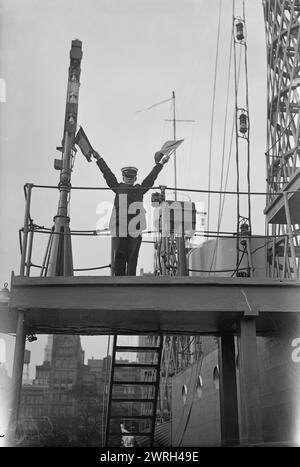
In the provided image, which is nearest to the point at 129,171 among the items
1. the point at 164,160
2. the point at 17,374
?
the point at 164,160

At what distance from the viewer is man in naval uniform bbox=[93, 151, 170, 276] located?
6555 mm

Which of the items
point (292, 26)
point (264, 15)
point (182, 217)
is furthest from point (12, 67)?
point (264, 15)

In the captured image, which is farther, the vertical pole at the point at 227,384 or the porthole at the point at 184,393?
the porthole at the point at 184,393

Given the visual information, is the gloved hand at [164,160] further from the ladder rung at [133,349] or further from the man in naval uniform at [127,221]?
the ladder rung at [133,349]

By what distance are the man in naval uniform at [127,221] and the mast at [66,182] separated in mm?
624

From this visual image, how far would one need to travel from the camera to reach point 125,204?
260 inches

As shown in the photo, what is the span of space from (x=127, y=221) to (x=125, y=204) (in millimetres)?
213

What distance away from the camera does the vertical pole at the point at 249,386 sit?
5.56 m

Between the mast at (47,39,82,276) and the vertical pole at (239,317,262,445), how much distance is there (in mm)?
2400

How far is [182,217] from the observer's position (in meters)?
6.97

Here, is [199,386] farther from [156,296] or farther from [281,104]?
[281,104]

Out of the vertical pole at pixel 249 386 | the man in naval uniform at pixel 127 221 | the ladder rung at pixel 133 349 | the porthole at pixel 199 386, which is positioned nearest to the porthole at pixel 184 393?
the porthole at pixel 199 386

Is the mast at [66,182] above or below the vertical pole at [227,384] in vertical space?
above

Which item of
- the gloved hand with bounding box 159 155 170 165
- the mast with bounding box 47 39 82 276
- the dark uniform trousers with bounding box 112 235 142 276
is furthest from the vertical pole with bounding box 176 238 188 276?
the mast with bounding box 47 39 82 276
